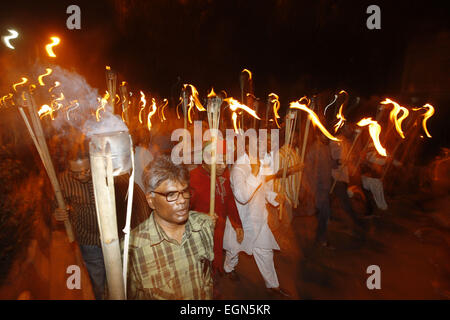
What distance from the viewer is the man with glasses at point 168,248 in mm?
2270

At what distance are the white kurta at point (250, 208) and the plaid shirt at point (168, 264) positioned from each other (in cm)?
146

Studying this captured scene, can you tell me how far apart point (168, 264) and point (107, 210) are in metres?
1.34

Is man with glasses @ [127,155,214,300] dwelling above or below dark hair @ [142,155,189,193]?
below

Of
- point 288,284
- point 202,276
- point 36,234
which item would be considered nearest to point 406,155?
point 288,284

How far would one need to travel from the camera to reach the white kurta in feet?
13.1

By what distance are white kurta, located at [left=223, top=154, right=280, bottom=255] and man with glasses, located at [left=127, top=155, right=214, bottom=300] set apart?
A: 1488 mm

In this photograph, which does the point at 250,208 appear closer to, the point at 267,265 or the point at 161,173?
the point at 267,265

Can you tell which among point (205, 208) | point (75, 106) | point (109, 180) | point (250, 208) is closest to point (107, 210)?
point (109, 180)

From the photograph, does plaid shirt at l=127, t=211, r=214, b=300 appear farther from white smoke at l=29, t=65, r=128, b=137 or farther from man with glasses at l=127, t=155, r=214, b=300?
white smoke at l=29, t=65, r=128, b=137

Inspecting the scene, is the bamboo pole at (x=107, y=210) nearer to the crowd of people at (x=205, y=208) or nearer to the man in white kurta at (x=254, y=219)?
the crowd of people at (x=205, y=208)

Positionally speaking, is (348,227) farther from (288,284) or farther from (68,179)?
(68,179)

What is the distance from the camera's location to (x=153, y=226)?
7.93ft

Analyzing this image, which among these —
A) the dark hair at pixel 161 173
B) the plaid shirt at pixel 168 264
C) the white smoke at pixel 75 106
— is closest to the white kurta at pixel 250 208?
the plaid shirt at pixel 168 264

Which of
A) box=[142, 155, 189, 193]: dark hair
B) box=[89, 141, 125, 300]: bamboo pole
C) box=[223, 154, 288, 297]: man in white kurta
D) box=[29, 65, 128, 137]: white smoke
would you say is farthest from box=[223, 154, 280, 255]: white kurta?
box=[89, 141, 125, 300]: bamboo pole
